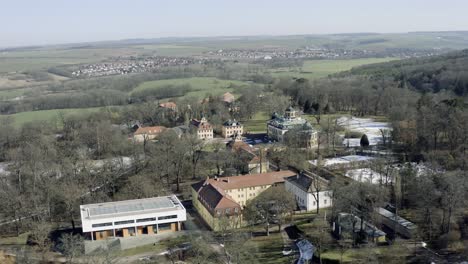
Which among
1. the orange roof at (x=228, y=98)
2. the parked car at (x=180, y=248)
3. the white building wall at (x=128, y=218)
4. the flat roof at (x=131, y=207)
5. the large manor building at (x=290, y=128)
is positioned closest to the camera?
the parked car at (x=180, y=248)

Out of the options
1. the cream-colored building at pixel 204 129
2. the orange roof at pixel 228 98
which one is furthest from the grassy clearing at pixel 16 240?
the orange roof at pixel 228 98

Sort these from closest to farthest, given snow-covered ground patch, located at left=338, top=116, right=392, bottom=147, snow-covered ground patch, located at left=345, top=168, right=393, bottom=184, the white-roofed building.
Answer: the white-roofed building
snow-covered ground patch, located at left=345, top=168, right=393, bottom=184
snow-covered ground patch, located at left=338, top=116, right=392, bottom=147

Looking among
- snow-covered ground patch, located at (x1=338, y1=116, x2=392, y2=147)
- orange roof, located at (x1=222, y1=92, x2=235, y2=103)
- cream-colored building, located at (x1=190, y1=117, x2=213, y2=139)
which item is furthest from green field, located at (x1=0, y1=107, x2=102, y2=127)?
snow-covered ground patch, located at (x1=338, y1=116, x2=392, y2=147)

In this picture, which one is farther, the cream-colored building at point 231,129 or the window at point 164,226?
the cream-colored building at point 231,129

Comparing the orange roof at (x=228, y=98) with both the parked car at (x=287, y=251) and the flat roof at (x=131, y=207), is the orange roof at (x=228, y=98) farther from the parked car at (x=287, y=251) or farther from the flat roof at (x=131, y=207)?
the parked car at (x=287, y=251)

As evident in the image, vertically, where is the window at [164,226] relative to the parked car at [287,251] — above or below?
below

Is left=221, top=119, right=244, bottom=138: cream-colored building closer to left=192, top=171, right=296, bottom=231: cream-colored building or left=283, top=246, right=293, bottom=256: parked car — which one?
left=192, top=171, right=296, bottom=231: cream-colored building

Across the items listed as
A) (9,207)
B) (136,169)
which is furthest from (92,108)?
(9,207)
